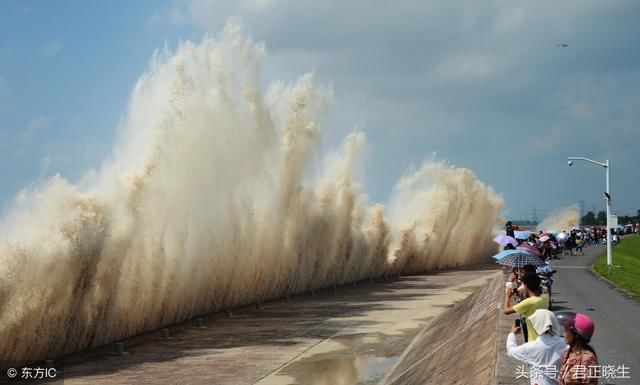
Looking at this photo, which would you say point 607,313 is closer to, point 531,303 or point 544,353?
point 531,303

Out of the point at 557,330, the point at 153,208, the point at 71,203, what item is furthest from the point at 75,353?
the point at 557,330

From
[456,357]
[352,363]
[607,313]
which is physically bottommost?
[352,363]

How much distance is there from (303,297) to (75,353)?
1661 centimetres

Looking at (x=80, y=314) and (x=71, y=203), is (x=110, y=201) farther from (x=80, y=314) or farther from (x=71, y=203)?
(x=80, y=314)

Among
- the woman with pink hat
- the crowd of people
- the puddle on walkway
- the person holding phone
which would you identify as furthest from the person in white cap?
the puddle on walkway

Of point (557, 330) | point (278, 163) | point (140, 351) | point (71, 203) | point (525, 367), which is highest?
point (278, 163)

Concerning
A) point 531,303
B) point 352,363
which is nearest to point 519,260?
point 531,303

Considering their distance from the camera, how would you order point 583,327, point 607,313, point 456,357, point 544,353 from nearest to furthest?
point 583,327 < point 544,353 < point 456,357 < point 607,313

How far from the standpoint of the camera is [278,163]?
34.9m

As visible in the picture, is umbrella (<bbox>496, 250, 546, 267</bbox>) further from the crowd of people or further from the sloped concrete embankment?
the crowd of people

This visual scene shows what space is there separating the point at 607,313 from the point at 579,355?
1136 cm

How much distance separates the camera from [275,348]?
1953 centimetres

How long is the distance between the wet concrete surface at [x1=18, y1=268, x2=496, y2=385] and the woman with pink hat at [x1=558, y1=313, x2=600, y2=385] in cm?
970

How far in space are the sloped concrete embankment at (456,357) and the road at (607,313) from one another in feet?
5.07
